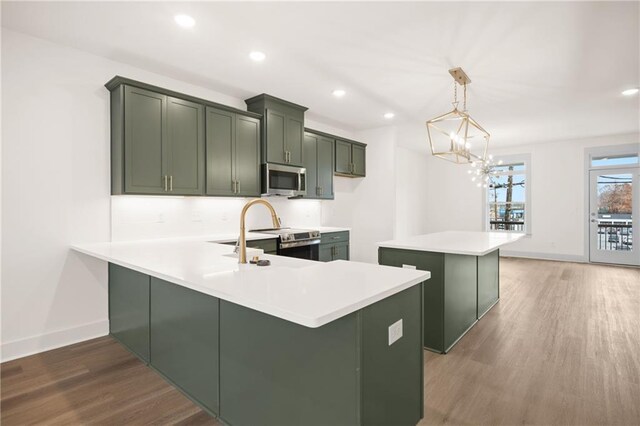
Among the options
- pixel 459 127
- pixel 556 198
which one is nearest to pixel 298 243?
pixel 459 127

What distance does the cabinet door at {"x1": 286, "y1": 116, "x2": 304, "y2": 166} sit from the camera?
456cm

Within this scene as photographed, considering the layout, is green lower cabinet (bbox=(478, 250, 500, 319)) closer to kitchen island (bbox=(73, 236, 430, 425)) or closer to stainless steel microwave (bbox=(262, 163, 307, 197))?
kitchen island (bbox=(73, 236, 430, 425))

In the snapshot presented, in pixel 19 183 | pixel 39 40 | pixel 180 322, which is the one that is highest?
pixel 39 40

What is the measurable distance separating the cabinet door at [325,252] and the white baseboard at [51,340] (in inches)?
103

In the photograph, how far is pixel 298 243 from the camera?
419cm

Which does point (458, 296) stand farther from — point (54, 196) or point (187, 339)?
point (54, 196)

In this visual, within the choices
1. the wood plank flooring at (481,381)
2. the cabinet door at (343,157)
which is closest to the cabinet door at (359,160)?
the cabinet door at (343,157)

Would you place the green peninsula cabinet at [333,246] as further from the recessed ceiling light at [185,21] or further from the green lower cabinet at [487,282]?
the recessed ceiling light at [185,21]

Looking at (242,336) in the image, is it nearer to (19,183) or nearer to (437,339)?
→ (437,339)

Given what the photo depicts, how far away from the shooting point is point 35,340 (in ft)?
9.23

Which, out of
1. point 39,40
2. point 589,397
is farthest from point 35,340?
point 589,397

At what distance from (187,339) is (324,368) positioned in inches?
42.9

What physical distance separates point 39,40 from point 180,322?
281 cm

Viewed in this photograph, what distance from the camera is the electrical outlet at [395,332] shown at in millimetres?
1519
